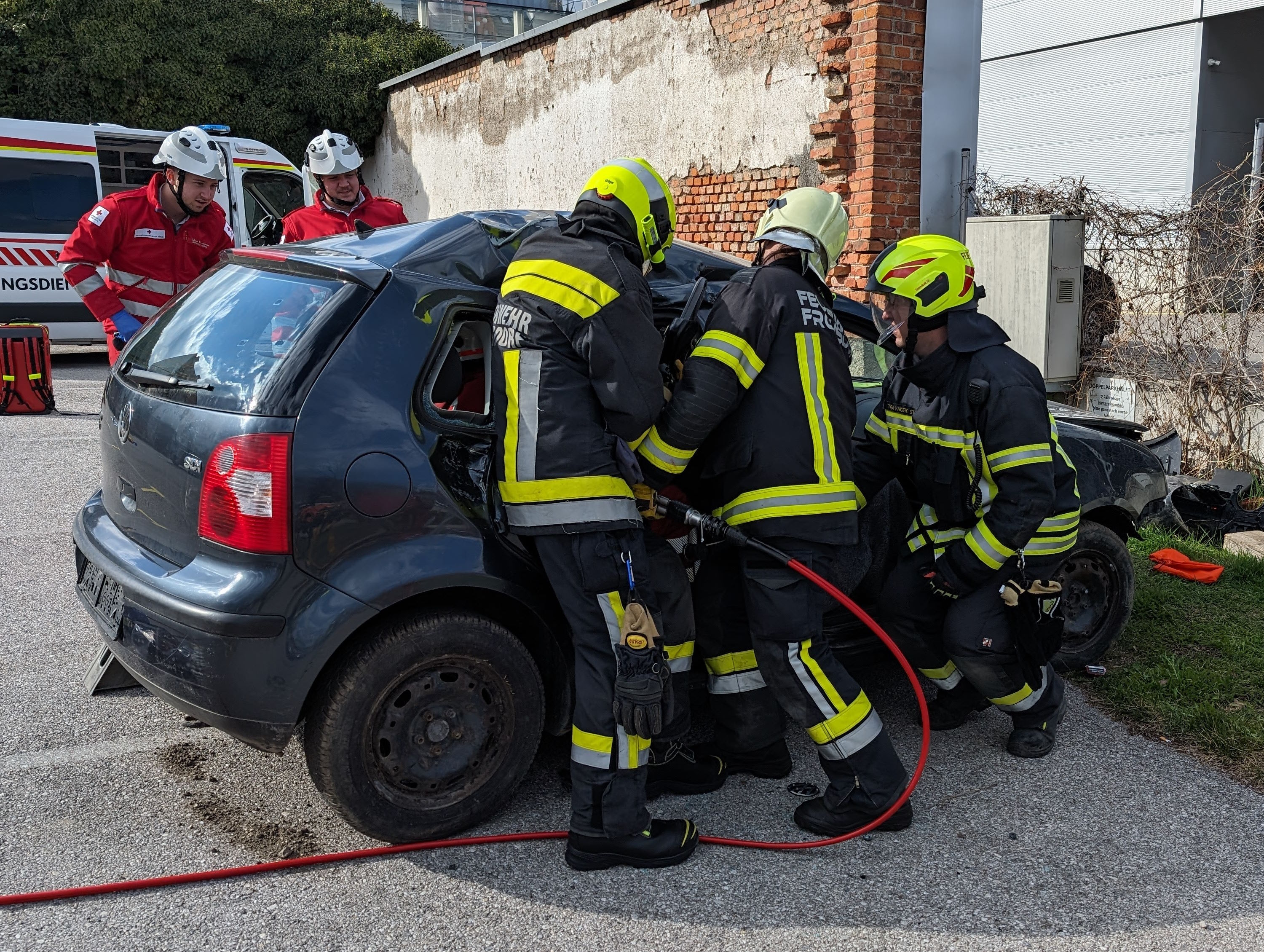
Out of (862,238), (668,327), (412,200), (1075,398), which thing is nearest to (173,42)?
(412,200)

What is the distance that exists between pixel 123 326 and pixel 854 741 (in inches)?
169

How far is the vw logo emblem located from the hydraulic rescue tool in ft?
4.19

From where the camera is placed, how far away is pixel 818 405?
3197 millimetres

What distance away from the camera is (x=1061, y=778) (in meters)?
3.63

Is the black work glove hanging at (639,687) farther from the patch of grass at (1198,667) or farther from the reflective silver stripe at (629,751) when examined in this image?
the patch of grass at (1198,667)

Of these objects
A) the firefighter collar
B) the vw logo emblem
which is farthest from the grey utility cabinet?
the vw logo emblem

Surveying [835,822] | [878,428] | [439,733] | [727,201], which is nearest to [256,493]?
[439,733]

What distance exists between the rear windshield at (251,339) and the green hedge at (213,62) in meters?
16.6

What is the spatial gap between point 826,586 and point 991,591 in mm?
845

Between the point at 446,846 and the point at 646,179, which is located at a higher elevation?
the point at 646,179

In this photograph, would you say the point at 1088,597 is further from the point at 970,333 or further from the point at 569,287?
the point at 569,287

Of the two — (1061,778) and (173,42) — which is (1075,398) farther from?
(173,42)

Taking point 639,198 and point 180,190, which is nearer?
point 639,198

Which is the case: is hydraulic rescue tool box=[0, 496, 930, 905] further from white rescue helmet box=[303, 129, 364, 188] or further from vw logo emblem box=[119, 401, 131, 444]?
white rescue helmet box=[303, 129, 364, 188]
